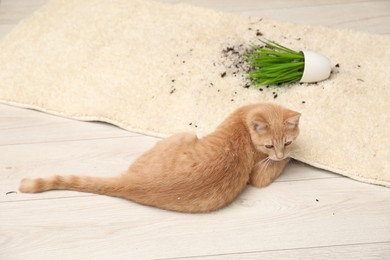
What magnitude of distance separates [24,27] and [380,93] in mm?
1673

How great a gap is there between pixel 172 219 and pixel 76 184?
326 millimetres

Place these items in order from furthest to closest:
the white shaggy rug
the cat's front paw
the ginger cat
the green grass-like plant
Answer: the green grass-like plant, the white shaggy rug, the cat's front paw, the ginger cat

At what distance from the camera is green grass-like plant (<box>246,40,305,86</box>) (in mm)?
1661

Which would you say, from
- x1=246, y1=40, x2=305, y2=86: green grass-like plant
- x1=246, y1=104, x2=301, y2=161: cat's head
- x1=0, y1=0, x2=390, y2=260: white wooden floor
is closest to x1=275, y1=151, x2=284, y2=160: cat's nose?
x1=246, y1=104, x2=301, y2=161: cat's head

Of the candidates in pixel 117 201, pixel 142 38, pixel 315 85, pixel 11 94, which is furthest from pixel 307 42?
pixel 11 94

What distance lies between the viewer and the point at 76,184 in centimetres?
134

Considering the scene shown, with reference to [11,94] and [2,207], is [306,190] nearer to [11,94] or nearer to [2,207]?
[2,207]

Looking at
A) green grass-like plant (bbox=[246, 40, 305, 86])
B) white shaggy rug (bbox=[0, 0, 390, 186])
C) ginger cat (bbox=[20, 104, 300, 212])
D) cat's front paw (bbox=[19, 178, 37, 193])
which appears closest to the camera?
ginger cat (bbox=[20, 104, 300, 212])

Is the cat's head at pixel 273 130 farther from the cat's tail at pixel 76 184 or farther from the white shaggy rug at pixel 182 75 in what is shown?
the cat's tail at pixel 76 184

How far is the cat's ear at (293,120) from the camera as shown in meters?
1.31

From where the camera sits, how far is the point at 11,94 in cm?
175

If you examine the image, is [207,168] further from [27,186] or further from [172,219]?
[27,186]

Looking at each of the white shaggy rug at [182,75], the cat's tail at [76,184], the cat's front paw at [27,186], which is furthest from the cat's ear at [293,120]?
the cat's front paw at [27,186]

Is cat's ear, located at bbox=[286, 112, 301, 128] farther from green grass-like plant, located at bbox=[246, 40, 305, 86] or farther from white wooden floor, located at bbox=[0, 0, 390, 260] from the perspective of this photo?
green grass-like plant, located at bbox=[246, 40, 305, 86]
